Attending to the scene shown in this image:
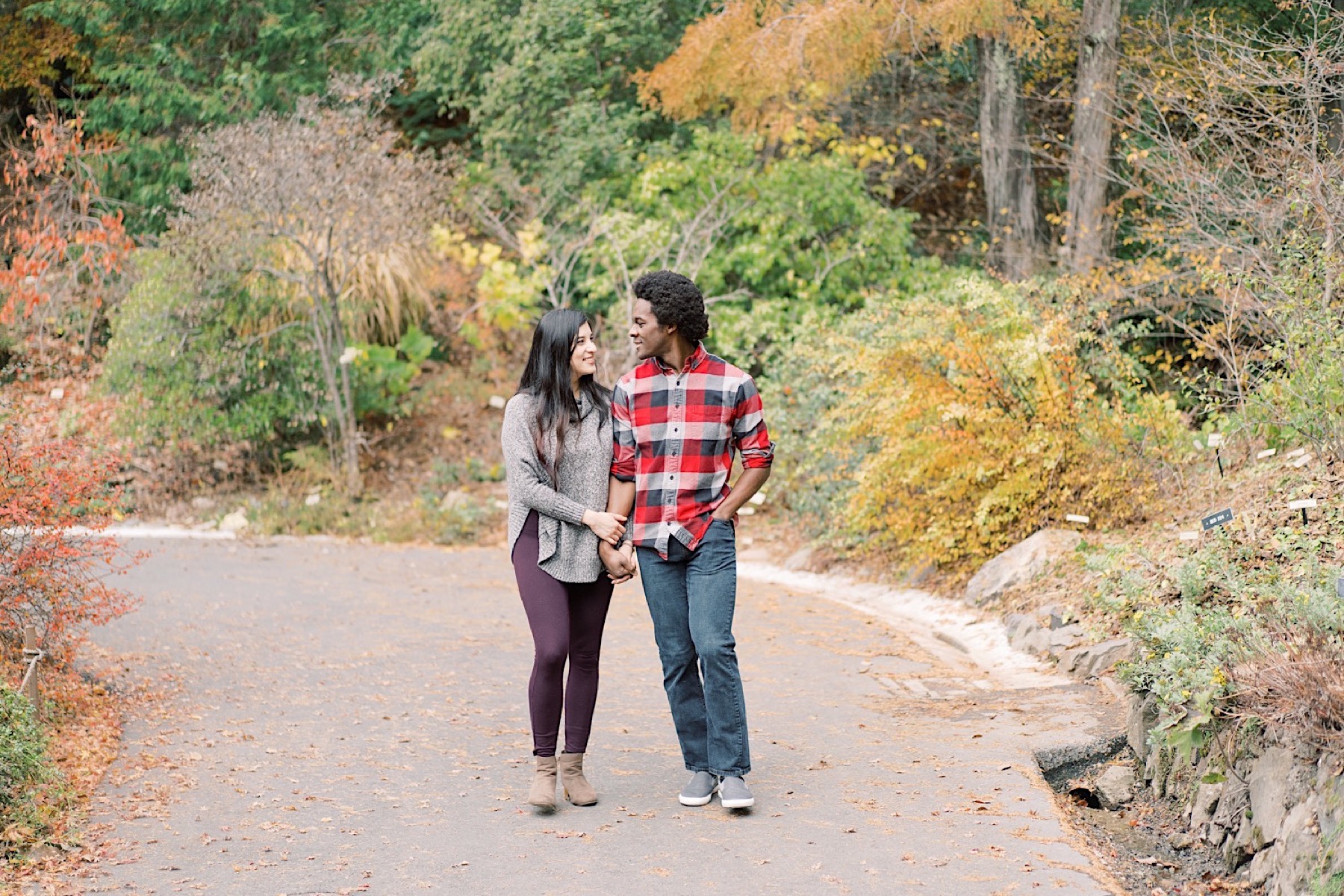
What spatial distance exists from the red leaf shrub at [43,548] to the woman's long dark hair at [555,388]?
9.24 ft

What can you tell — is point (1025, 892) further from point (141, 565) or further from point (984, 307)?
point (141, 565)

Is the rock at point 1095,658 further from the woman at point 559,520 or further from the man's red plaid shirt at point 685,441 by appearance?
the woman at point 559,520

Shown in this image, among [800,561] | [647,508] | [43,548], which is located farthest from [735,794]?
[800,561]

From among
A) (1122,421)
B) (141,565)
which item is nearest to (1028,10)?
(1122,421)

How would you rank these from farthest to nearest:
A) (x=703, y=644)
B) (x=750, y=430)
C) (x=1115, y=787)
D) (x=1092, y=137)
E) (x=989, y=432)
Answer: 1. (x=1092, y=137)
2. (x=989, y=432)
3. (x=1115, y=787)
4. (x=750, y=430)
5. (x=703, y=644)

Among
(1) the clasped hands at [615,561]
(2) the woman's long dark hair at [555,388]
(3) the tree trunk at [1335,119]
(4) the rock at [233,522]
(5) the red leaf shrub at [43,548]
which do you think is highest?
(3) the tree trunk at [1335,119]

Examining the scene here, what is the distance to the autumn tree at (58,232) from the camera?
14.0 meters

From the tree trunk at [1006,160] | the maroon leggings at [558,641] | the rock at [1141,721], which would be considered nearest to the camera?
the maroon leggings at [558,641]

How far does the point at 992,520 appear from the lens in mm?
9453

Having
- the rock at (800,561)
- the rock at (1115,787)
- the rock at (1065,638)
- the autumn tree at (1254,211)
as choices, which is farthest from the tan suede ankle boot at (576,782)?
the rock at (800,561)

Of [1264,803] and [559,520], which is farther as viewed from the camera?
[559,520]

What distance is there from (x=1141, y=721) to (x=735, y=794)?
1905mm

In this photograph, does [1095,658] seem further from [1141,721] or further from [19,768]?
[19,768]

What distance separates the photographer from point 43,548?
6609 mm
